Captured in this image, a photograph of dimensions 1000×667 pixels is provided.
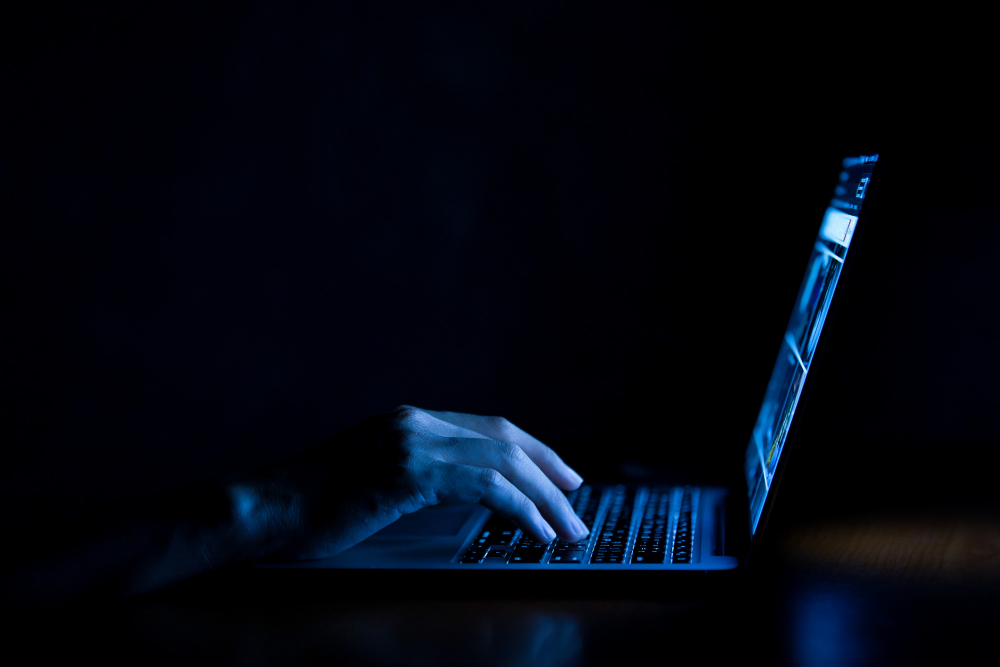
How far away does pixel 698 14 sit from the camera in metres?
1.27

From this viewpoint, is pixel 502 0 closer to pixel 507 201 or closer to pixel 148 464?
pixel 507 201

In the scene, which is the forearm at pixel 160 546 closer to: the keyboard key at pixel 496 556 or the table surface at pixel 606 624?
the table surface at pixel 606 624

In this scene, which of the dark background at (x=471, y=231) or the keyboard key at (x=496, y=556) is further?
the dark background at (x=471, y=231)

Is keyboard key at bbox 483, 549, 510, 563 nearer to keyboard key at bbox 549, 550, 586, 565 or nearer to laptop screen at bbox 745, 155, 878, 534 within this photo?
keyboard key at bbox 549, 550, 586, 565

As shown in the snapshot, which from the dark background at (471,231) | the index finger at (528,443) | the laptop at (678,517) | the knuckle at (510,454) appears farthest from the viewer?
the dark background at (471,231)

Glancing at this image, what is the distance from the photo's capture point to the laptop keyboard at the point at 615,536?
29.5 inches

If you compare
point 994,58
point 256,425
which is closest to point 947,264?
point 994,58

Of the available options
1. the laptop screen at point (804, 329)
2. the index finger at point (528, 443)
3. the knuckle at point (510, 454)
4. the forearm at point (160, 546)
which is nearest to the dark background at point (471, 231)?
the laptop screen at point (804, 329)

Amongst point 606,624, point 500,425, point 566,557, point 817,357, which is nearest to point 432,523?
point 500,425

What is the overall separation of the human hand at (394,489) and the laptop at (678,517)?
25 millimetres

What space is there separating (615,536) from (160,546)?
441 millimetres

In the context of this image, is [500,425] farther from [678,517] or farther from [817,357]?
[817,357]

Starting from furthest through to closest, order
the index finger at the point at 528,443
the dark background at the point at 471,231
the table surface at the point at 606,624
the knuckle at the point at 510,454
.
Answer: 1. the dark background at the point at 471,231
2. the index finger at the point at 528,443
3. the knuckle at the point at 510,454
4. the table surface at the point at 606,624

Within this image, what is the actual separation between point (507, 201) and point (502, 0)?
319mm
